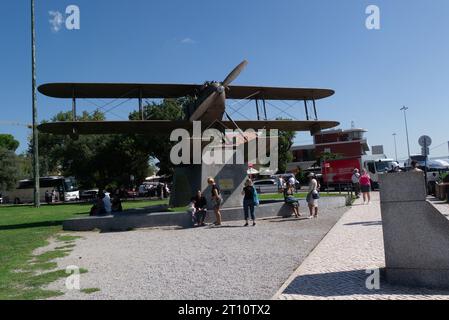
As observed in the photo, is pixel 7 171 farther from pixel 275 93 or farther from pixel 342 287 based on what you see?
pixel 342 287

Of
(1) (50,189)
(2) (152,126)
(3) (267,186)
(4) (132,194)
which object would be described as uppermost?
(2) (152,126)

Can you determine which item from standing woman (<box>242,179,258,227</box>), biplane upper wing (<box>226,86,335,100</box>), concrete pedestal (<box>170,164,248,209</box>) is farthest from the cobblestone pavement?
biplane upper wing (<box>226,86,335,100</box>)

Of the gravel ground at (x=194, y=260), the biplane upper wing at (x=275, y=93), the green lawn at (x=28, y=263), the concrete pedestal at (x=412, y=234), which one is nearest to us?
the concrete pedestal at (x=412, y=234)

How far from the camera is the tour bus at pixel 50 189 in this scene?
176ft

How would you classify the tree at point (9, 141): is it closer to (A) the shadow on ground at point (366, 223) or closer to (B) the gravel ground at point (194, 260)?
(B) the gravel ground at point (194, 260)

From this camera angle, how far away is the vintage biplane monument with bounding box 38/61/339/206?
680 inches

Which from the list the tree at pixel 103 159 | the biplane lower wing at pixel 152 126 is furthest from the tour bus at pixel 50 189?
the biplane lower wing at pixel 152 126

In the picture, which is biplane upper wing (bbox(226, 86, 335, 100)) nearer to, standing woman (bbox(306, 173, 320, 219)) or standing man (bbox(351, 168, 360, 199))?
standing woman (bbox(306, 173, 320, 219))

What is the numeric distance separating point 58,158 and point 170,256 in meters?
49.6

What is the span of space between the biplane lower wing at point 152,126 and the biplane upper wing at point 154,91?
135cm

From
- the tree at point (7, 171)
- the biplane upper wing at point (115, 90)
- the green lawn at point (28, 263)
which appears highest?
the biplane upper wing at point (115, 90)

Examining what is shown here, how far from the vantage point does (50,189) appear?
53.7m

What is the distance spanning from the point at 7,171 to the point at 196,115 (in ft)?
147

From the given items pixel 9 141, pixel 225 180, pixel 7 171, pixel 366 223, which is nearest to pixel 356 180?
pixel 225 180
